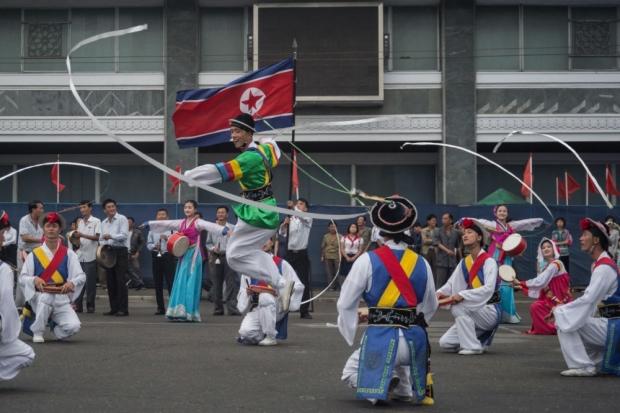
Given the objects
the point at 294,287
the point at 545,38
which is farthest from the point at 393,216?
the point at 545,38

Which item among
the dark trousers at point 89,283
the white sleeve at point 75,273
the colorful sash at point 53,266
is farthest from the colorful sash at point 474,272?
the dark trousers at point 89,283

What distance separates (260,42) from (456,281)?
18.2 meters

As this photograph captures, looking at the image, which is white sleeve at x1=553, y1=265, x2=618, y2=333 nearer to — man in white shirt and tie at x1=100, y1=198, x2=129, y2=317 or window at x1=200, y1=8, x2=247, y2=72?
man in white shirt and tie at x1=100, y1=198, x2=129, y2=317

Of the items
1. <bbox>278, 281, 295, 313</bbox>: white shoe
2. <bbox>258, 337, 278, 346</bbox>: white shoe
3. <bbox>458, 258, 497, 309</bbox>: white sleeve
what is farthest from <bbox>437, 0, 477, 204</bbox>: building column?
<bbox>458, 258, 497, 309</bbox>: white sleeve

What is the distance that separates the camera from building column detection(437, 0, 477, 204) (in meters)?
30.2

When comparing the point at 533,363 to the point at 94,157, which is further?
the point at 94,157

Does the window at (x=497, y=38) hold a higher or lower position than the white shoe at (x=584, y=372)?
higher

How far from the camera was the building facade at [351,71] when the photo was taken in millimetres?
29797

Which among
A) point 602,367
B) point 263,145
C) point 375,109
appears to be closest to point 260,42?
point 375,109

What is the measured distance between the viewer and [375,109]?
30.3 metres

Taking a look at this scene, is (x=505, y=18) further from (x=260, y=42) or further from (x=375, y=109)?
(x=260, y=42)

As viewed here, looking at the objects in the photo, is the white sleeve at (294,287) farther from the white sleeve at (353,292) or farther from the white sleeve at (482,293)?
the white sleeve at (353,292)

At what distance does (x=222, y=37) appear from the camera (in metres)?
30.9

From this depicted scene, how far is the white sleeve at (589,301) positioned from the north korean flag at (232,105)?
576 centimetres
